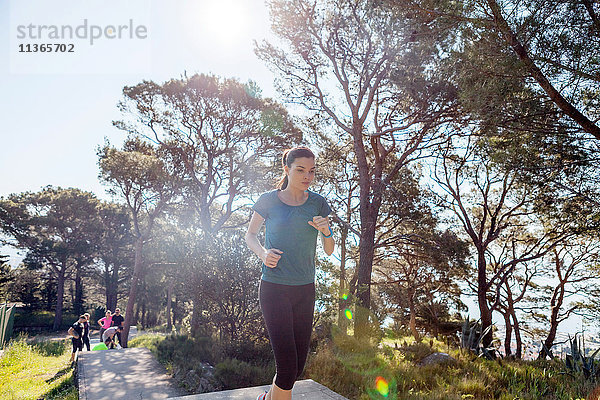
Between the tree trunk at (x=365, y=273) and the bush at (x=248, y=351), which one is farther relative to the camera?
the tree trunk at (x=365, y=273)

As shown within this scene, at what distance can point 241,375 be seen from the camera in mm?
6402

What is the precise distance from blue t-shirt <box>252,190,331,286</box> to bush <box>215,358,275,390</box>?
15.3ft

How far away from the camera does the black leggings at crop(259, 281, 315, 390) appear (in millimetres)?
2189

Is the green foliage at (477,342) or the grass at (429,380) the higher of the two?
the grass at (429,380)

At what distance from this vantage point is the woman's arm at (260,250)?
2145 mm

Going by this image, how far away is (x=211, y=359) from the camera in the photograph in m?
7.73

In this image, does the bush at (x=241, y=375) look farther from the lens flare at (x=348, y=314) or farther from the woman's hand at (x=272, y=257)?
the woman's hand at (x=272, y=257)

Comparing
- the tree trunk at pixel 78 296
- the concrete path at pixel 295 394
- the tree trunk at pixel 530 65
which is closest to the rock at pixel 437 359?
the concrete path at pixel 295 394

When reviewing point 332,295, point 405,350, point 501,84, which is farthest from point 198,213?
point 501,84

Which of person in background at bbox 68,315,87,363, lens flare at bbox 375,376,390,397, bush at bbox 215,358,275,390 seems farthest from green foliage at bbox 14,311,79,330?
lens flare at bbox 375,376,390,397

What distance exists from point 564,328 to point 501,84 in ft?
48.1

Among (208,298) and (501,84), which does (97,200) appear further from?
(501,84)

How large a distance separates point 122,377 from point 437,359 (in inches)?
218

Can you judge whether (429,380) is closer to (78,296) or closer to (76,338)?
(76,338)
